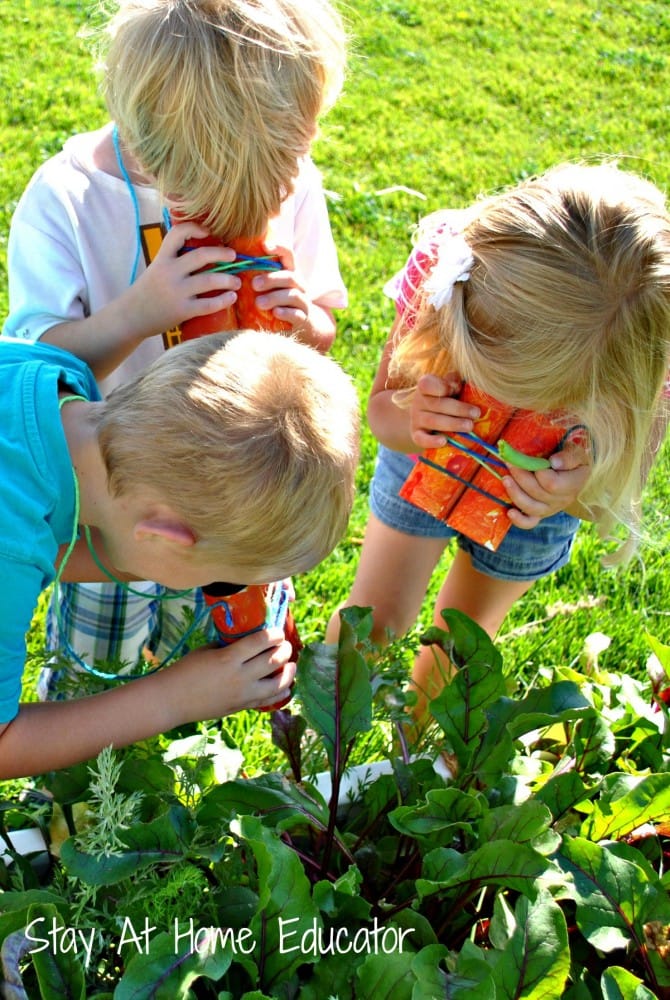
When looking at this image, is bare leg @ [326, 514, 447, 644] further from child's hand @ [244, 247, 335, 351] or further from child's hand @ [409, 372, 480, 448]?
child's hand @ [244, 247, 335, 351]

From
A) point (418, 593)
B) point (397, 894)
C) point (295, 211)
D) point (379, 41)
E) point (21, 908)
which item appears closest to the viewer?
point (21, 908)

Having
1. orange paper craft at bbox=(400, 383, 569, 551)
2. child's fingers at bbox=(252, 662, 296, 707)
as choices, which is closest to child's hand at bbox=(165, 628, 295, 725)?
child's fingers at bbox=(252, 662, 296, 707)

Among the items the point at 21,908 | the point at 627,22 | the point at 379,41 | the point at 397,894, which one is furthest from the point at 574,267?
the point at 627,22

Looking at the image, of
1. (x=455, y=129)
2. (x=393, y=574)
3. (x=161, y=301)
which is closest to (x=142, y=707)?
(x=161, y=301)

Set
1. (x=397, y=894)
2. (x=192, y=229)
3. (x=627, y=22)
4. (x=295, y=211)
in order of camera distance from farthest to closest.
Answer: (x=627, y=22) < (x=295, y=211) < (x=192, y=229) < (x=397, y=894)

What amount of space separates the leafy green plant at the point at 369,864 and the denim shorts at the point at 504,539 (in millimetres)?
681

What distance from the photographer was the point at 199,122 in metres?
1.57

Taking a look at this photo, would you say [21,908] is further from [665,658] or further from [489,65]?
[489,65]

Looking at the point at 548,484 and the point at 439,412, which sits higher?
the point at 439,412

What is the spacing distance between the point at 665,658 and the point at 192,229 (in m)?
1.05

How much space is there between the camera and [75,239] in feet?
5.91

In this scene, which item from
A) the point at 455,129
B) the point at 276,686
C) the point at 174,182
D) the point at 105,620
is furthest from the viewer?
the point at 455,129

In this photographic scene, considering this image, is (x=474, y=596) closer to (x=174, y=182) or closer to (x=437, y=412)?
(x=437, y=412)

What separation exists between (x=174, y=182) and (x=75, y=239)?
28cm
